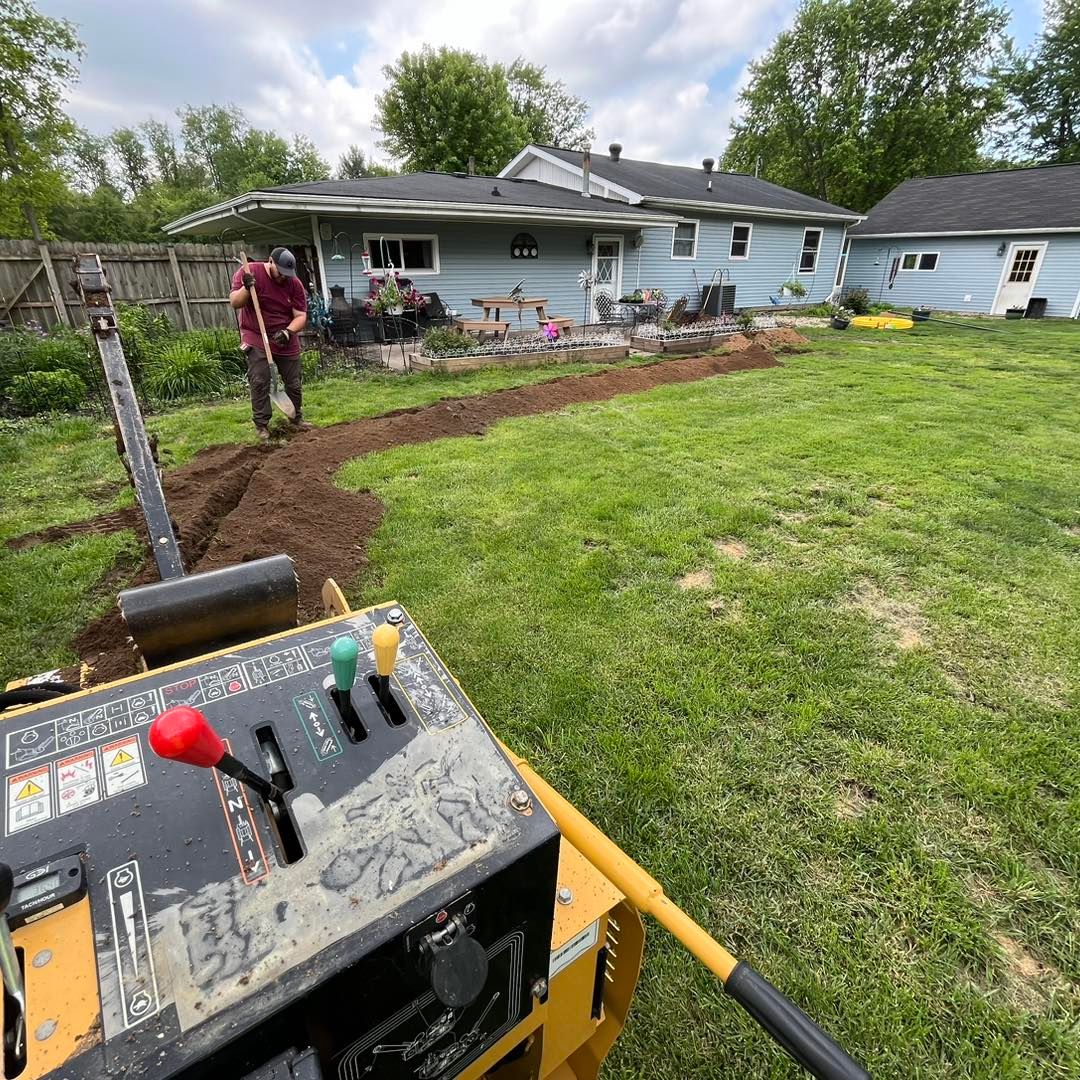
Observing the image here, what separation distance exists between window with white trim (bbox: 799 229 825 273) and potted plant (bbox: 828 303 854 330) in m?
1.70

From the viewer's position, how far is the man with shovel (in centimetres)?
539

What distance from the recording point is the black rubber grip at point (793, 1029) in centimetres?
70

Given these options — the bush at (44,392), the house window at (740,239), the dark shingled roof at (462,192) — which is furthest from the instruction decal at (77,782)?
the house window at (740,239)

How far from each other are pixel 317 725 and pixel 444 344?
30.2 ft

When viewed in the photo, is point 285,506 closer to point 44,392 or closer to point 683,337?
point 44,392

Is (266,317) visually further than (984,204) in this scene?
No

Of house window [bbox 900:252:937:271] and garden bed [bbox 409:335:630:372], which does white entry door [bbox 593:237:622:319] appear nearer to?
garden bed [bbox 409:335:630:372]

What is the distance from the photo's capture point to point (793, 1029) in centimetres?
75

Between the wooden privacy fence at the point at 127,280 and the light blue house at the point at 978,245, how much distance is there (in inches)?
816

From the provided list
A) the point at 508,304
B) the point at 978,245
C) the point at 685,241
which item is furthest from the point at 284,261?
the point at 978,245

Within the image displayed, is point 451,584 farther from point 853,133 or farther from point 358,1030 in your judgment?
point 853,133

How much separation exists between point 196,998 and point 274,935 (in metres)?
0.08

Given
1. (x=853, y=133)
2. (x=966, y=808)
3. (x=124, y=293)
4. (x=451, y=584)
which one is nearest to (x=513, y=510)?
(x=451, y=584)

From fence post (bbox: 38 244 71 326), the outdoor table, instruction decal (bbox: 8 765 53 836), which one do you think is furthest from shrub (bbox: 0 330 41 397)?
instruction decal (bbox: 8 765 53 836)
